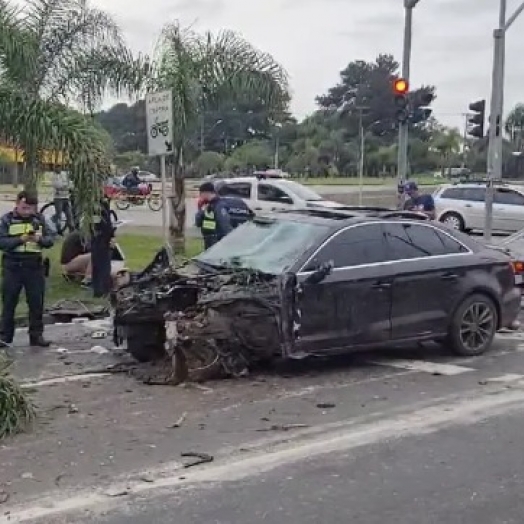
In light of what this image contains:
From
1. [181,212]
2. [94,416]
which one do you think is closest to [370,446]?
[94,416]

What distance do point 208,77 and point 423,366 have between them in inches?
363

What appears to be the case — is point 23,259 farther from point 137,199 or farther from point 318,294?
point 137,199

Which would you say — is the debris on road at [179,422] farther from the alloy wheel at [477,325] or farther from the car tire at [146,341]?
the alloy wheel at [477,325]

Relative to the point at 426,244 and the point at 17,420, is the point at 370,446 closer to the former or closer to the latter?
the point at 17,420

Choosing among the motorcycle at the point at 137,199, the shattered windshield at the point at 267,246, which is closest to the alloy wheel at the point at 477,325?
the shattered windshield at the point at 267,246

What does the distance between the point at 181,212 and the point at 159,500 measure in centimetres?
1265

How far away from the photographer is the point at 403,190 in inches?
775

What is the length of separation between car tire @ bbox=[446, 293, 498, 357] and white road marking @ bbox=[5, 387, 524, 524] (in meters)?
1.53

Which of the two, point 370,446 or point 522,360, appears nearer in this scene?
point 370,446

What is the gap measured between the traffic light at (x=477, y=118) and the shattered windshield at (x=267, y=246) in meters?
11.6

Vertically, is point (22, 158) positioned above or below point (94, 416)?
above

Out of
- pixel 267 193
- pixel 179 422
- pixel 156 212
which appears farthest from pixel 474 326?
pixel 156 212

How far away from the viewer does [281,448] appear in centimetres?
658

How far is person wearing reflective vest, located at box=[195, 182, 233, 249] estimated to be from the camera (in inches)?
566
